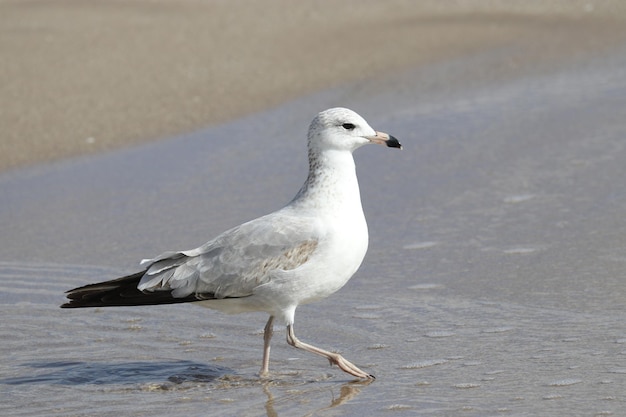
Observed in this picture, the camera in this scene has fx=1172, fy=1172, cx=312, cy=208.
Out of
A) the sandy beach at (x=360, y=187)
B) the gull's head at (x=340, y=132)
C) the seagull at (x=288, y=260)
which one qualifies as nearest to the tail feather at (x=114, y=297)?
the seagull at (x=288, y=260)

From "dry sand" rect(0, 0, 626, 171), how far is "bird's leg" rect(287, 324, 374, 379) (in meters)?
4.71

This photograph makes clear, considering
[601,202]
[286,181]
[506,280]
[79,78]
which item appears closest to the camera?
[506,280]

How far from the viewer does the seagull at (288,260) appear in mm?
5504

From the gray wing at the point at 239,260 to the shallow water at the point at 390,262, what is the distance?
0.42 m

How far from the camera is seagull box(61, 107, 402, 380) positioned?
18.1 feet

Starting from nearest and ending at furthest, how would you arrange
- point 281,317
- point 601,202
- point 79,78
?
point 281,317 → point 601,202 → point 79,78

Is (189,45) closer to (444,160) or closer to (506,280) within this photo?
(444,160)

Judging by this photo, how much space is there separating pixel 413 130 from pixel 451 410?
518 centimetres

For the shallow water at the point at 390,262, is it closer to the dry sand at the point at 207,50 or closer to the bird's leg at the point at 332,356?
the bird's leg at the point at 332,356

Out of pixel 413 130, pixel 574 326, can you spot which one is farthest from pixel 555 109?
pixel 574 326

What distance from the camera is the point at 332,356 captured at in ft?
17.9

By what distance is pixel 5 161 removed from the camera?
971 cm

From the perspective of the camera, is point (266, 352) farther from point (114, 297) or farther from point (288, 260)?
point (114, 297)

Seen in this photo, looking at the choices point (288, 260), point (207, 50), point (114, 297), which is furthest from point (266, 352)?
point (207, 50)
